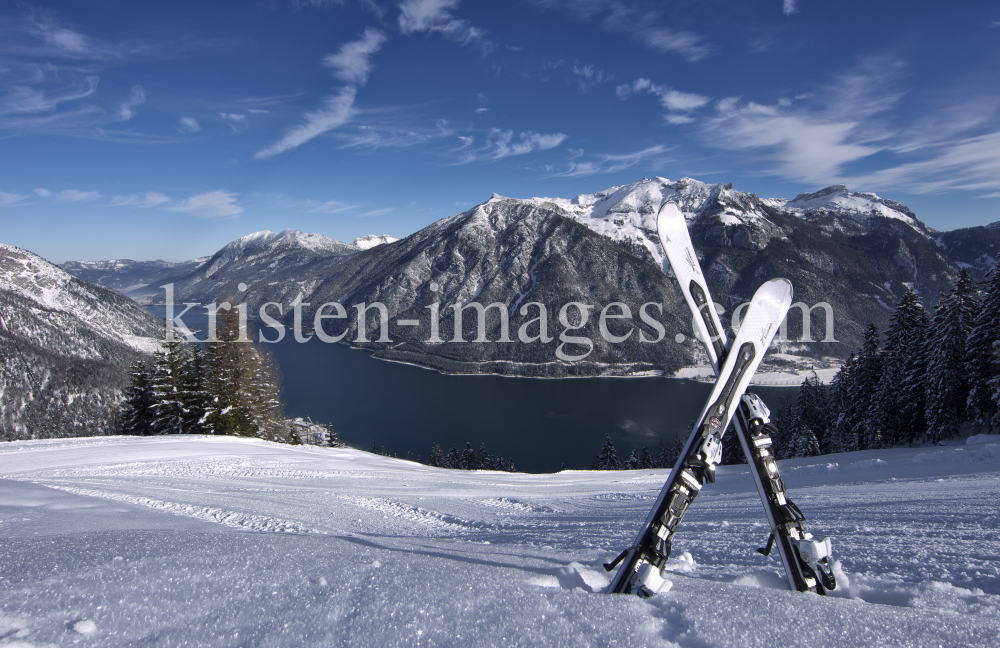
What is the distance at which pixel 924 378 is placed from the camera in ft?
60.0

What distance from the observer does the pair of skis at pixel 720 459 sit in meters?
2.12

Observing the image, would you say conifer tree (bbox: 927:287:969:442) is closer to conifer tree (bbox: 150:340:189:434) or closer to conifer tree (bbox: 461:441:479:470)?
conifer tree (bbox: 150:340:189:434)

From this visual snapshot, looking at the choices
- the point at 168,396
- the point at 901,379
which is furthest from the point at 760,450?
the point at 901,379

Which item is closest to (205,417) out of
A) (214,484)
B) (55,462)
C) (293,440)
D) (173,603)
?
(293,440)

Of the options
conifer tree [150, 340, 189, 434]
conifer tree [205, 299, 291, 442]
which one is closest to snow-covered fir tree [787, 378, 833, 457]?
conifer tree [205, 299, 291, 442]

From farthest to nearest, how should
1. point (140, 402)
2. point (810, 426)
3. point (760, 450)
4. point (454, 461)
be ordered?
point (454, 461)
point (810, 426)
point (140, 402)
point (760, 450)

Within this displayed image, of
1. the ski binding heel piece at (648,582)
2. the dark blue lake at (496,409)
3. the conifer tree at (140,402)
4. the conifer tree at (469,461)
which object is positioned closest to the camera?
the ski binding heel piece at (648,582)

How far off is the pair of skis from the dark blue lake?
2310 inches

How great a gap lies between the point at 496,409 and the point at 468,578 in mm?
90142

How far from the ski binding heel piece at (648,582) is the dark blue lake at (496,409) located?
194ft

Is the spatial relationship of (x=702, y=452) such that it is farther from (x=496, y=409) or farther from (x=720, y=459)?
(x=496, y=409)

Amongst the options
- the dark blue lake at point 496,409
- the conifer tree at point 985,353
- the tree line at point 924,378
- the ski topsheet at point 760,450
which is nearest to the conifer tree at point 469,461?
the dark blue lake at point 496,409

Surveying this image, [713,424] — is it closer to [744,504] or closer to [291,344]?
[744,504]

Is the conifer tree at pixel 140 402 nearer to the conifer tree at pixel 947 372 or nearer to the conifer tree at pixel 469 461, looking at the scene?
the conifer tree at pixel 469 461
